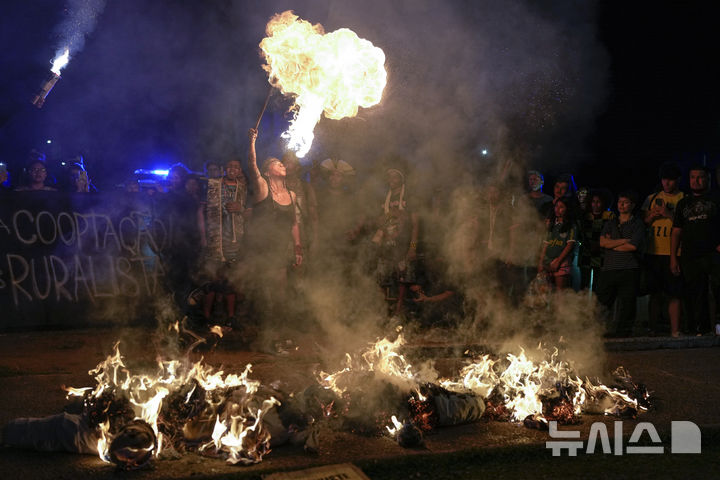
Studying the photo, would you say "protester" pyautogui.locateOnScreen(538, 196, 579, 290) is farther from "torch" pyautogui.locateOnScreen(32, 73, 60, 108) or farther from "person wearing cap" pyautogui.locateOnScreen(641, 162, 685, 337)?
"torch" pyautogui.locateOnScreen(32, 73, 60, 108)

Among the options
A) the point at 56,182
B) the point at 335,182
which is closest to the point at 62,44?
the point at 56,182

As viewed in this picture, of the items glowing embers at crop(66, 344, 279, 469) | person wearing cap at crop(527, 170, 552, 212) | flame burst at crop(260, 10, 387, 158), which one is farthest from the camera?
person wearing cap at crop(527, 170, 552, 212)

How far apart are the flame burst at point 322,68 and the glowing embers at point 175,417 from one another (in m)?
3.18

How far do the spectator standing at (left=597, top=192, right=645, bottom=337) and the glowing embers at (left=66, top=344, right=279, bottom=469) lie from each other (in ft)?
18.6

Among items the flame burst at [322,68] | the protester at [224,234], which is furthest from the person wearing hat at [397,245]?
the flame burst at [322,68]

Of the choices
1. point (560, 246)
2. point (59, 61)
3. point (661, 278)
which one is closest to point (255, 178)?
point (560, 246)

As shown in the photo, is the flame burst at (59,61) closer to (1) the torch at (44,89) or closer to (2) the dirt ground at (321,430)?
(1) the torch at (44,89)

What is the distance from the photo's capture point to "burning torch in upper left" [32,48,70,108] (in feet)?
33.3

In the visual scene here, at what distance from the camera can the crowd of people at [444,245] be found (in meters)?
7.53

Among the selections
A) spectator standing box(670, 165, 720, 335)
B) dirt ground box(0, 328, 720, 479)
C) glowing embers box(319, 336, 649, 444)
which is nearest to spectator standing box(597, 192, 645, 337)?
spectator standing box(670, 165, 720, 335)

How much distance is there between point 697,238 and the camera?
25.0ft

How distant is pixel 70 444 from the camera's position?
12.1 feet

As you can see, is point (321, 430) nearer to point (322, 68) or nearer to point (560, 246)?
point (322, 68)

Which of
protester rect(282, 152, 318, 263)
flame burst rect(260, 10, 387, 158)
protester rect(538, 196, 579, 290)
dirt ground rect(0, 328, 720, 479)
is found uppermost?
flame burst rect(260, 10, 387, 158)
